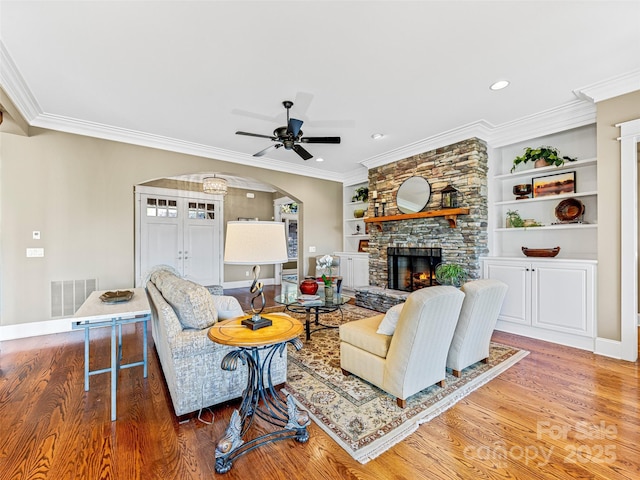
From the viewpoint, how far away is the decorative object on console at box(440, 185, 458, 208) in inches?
171

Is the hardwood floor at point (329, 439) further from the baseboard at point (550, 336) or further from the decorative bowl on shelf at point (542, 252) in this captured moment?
the decorative bowl on shelf at point (542, 252)

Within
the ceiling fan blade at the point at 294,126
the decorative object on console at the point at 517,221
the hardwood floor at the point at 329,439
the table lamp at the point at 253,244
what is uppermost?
the ceiling fan blade at the point at 294,126

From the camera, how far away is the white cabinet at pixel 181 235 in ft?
20.0

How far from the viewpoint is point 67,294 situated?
3.95 metres

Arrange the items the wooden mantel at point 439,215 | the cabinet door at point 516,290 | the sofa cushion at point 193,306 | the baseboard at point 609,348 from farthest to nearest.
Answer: the wooden mantel at point 439,215 → the cabinet door at point 516,290 → the baseboard at point 609,348 → the sofa cushion at point 193,306

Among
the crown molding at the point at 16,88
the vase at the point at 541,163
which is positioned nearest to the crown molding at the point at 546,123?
the vase at the point at 541,163

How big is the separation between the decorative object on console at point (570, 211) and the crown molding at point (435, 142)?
1.35 metres

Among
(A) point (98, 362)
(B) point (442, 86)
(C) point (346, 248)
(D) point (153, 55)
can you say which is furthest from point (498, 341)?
(D) point (153, 55)

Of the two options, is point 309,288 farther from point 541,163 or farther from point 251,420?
point 541,163

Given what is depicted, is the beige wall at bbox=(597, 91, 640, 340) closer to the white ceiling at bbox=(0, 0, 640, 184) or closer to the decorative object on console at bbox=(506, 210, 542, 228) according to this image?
the white ceiling at bbox=(0, 0, 640, 184)

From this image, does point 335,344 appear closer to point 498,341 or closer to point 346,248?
point 498,341

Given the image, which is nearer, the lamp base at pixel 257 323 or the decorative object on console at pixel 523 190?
the lamp base at pixel 257 323

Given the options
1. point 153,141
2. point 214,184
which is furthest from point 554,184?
point 153,141

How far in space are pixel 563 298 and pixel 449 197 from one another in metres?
1.87
